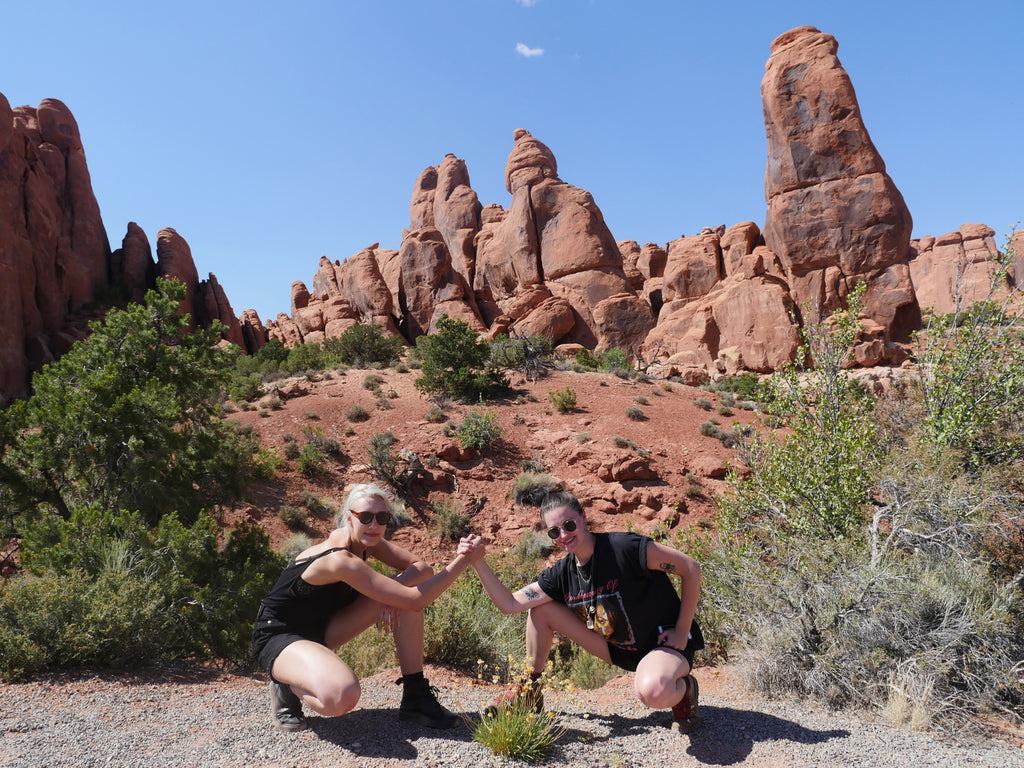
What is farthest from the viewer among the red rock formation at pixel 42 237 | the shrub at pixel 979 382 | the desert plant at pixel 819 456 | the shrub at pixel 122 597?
the red rock formation at pixel 42 237

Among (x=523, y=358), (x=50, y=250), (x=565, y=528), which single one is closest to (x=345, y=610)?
(x=565, y=528)

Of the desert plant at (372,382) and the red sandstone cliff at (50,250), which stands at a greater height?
the red sandstone cliff at (50,250)

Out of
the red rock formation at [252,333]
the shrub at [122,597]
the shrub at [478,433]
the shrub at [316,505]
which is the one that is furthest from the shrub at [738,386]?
the red rock formation at [252,333]

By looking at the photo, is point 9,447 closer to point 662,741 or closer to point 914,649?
point 662,741

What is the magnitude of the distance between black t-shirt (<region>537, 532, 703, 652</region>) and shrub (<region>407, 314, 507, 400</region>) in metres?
14.8

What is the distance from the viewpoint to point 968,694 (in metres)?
3.59

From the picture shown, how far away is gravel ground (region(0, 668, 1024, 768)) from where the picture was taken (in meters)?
2.97

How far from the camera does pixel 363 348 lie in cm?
2523

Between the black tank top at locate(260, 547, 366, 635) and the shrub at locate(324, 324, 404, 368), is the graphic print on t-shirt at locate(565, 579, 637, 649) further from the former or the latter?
the shrub at locate(324, 324, 404, 368)

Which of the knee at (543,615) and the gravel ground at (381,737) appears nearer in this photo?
the gravel ground at (381,737)

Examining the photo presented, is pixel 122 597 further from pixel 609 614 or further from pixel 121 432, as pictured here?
pixel 121 432

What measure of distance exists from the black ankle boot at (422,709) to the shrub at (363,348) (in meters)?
21.6

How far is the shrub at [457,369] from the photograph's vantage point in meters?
18.6

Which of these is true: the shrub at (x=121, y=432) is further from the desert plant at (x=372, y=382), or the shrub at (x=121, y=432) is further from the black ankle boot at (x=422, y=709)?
the desert plant at (x=372, y=382)
